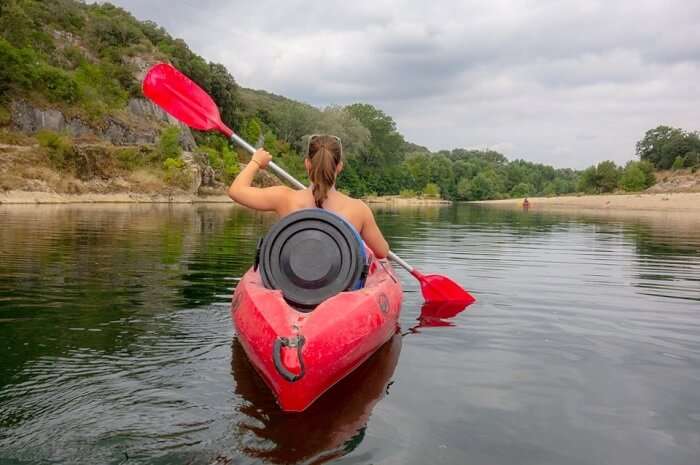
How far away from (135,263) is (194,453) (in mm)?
7537

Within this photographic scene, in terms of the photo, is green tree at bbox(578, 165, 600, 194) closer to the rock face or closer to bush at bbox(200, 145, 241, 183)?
bush at bbox(200, 145, 241, 183)

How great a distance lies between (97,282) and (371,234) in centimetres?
460

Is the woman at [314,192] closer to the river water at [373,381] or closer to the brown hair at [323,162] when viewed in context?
the brown hair at [323,162]

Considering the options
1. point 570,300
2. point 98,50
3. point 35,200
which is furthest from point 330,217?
point 98,50

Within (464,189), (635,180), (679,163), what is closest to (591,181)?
(635,180)

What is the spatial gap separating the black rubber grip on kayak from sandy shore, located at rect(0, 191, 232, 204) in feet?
112

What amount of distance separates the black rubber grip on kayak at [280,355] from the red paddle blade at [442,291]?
4.35 m

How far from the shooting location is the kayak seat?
4.15 meters

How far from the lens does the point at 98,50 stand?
5794 centimetres

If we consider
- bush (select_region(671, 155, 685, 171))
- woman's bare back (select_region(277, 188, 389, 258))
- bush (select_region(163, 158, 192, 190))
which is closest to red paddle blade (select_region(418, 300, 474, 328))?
woman's bare back (select_region(277, 188, 389, 258))

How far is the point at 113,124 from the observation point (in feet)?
159

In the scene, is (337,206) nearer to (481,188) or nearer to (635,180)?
(635,180)

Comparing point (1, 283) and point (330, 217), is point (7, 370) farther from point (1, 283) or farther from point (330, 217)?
point (1, 283)

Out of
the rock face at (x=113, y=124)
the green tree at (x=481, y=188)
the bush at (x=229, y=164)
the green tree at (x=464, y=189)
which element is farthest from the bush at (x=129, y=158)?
the green tree at (x=481, y=188)
